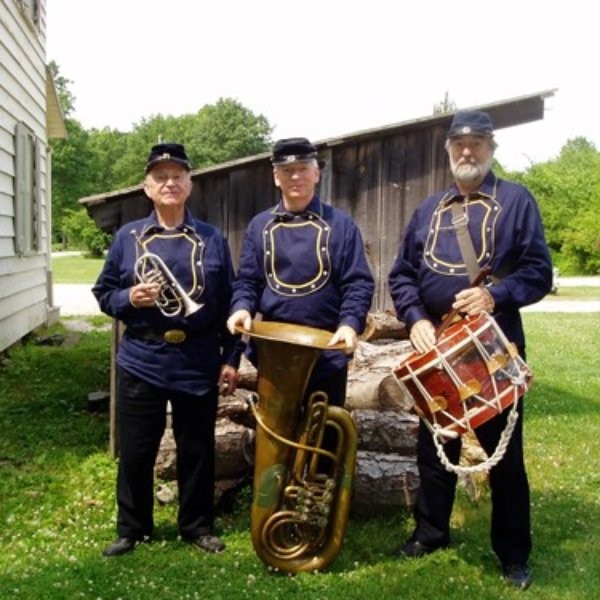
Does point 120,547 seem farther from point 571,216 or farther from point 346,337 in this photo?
point 571,216

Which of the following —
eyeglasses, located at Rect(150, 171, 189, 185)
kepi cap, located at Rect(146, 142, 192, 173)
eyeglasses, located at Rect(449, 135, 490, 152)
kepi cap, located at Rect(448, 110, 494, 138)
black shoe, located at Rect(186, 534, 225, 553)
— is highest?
kepi cap, located at Rect(448, 110, 494, 138)

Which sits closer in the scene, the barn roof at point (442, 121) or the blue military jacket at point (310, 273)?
the blue military jacket at point (310, 273)

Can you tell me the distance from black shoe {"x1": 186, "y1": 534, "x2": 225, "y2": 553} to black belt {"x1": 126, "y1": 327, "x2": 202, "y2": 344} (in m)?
1.10

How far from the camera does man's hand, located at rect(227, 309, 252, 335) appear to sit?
342 centimetres

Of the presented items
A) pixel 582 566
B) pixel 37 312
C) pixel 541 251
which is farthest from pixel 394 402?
pixel 37 312

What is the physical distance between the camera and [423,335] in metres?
3.35

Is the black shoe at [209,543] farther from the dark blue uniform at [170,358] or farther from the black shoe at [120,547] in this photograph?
the black shoe at [120,547]

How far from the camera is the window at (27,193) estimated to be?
9.02 metres

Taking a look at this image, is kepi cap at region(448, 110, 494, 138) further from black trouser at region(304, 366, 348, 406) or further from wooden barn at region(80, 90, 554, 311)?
wooden barn at region(80, 90, 554, 311)

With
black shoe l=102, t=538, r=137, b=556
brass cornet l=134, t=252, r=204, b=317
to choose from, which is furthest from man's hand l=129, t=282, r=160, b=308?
black shoe l=102, t=538, r=137, b=556

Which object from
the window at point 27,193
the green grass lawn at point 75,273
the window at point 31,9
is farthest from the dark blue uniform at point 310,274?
the green grass lawn at point 75,273

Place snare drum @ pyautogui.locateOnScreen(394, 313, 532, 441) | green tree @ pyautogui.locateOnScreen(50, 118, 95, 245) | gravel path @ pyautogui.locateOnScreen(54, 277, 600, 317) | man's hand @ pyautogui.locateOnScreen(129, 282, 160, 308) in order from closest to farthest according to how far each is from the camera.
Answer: snare drum @ pyautogui.locateOnScreen(394, 313, 532, 441)
man's hand @ pyautogui.locateOnScreen(129, 282, 160, 308)
gravel path @ pyautogui.locateOnScreen(54, 277, 600, 317)
green tree @ pyautogui.locateOnScreen(50, 118, 95, 245)

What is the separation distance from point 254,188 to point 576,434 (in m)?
3.43

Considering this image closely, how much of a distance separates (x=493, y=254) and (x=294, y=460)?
1333 mm
